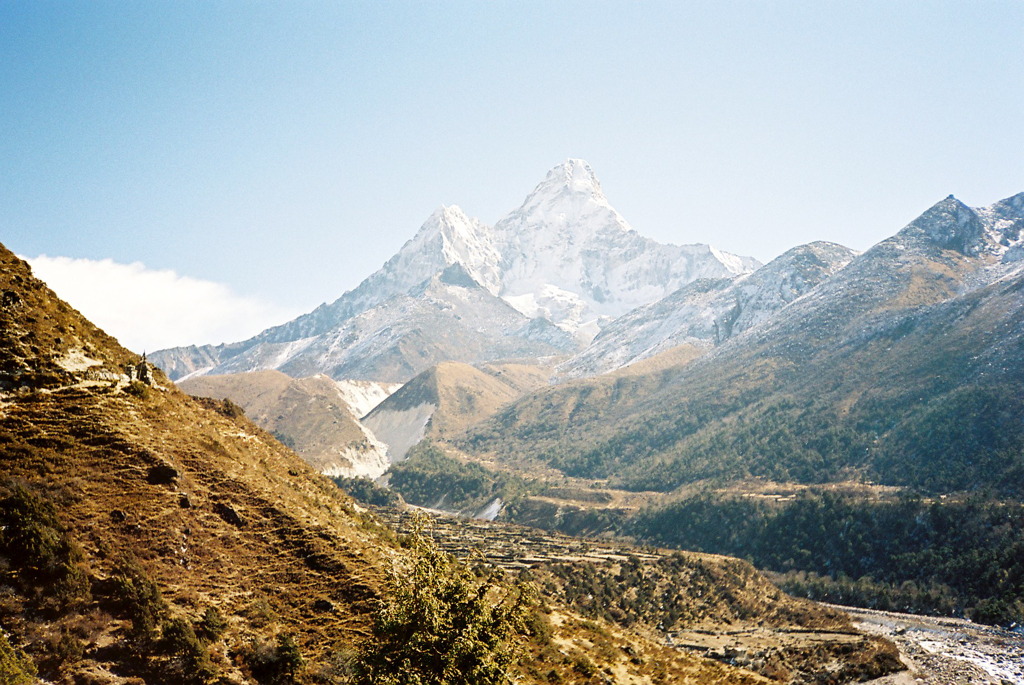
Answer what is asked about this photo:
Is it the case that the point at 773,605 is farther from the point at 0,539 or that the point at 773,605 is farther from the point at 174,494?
the point at 0,539

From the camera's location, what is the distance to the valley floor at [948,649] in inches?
3561

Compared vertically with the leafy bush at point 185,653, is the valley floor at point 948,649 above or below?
below

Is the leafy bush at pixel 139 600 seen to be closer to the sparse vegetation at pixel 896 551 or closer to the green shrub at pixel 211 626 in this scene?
the green shrub at pixel 211 626

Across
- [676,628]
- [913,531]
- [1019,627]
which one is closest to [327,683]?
[676,628]

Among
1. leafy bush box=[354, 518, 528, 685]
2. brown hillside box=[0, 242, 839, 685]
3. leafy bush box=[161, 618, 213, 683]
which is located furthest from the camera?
brown hillside box=[0, 242, 839, 685]

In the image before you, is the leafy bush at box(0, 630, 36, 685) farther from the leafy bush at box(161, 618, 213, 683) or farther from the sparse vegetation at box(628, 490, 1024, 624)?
the sparse vegetation at box(628, 490, 1024, 624)

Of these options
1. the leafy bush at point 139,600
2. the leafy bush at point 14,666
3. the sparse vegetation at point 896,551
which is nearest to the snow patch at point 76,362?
the leafy bush at point 139,600

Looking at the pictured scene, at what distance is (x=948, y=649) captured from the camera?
105 m

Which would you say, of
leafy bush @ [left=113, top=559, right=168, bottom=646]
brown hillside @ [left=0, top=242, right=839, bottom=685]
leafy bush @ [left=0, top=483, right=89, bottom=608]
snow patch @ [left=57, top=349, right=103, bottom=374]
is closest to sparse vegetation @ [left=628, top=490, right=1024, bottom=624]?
brown hillside @ [left=0, top=242, right=839, bottom=685]

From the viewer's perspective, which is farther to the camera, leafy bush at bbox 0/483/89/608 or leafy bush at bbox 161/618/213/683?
leafy bush at bbox 0/483/89/608

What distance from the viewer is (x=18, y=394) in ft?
154

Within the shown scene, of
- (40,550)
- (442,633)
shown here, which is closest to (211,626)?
(40,550)

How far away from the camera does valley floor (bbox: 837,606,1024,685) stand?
90.4m

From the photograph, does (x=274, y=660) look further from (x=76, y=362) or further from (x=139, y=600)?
(x=76, y=362)
